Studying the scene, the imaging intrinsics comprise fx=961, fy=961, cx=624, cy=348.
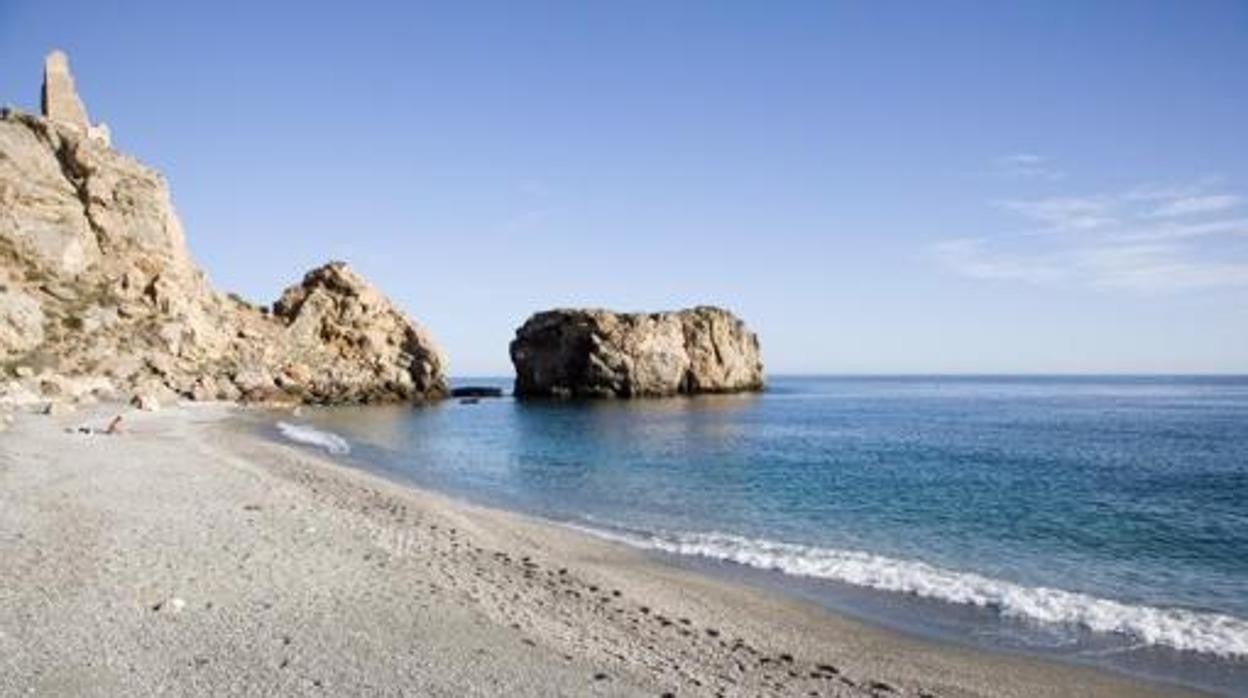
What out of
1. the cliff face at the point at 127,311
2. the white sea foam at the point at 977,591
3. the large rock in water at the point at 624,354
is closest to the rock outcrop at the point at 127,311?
the cliff face at the point at 127,311

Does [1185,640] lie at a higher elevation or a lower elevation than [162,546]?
lower

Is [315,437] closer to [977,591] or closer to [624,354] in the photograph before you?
[977,591]

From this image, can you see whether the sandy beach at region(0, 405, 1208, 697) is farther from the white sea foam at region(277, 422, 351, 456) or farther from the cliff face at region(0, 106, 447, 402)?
the cliff face at region(0, 106, 447, 402)

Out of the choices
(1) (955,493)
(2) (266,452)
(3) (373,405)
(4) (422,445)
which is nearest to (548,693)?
(1) (955,493)

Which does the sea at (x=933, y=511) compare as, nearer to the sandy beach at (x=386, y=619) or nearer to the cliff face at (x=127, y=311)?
the sandy beach at (x=386, y=619)

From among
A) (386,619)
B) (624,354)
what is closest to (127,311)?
(624,354)

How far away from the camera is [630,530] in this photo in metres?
25.7

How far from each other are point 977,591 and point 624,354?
9472 cm

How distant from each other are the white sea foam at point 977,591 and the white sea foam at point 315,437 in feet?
84.3

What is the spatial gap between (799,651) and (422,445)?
4025 centimetres

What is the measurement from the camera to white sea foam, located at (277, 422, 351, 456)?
153 feet

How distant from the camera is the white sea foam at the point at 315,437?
46625mm

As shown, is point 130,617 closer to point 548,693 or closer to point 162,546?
point 162,546

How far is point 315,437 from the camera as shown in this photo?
2016 inches
